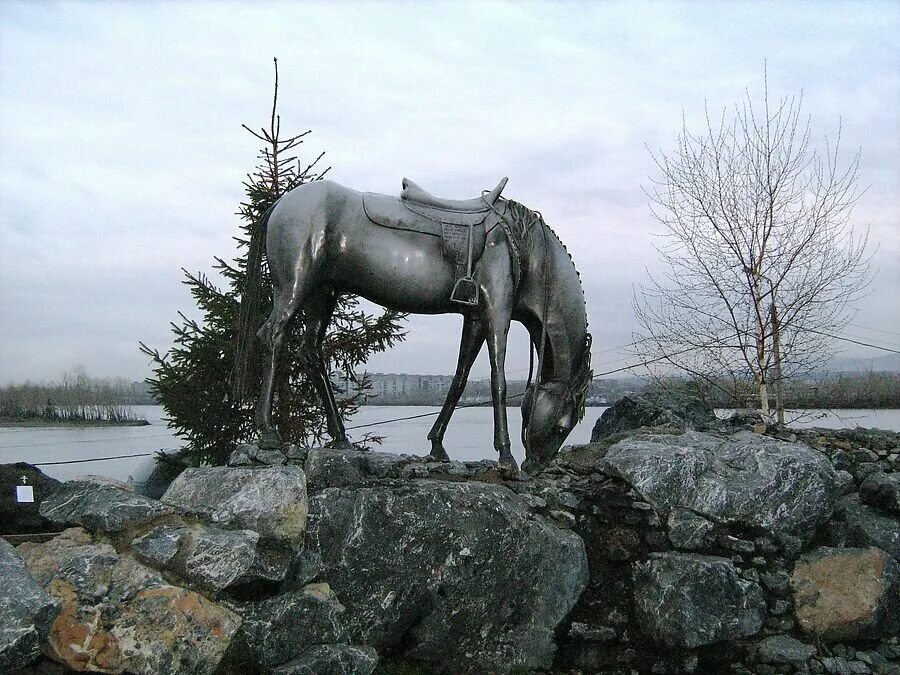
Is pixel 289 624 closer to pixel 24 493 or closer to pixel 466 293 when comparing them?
pixel 24 493

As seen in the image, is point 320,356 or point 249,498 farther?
point 320,356

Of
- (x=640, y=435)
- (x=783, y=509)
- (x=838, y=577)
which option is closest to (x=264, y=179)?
(x=640, y=435)

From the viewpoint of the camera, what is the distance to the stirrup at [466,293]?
5449mm

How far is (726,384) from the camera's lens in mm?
10141

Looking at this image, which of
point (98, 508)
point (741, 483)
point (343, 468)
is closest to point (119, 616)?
point (98, 508)

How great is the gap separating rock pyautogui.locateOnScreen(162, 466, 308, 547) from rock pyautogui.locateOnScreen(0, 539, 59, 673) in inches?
35.8

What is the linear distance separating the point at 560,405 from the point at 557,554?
1.40m

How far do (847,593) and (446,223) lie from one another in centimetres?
384

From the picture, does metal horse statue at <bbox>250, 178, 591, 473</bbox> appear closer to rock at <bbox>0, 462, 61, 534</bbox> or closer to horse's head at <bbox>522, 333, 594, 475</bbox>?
horse's head at <bbox>522, 333, 594, 475</bbox>

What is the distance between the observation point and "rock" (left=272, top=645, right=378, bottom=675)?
13.3ft

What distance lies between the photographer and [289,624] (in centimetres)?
423

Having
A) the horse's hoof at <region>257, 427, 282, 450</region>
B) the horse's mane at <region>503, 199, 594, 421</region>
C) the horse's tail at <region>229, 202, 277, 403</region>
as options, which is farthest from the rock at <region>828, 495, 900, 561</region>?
the horse's tail at <region>229, 202, 277, 403</region>

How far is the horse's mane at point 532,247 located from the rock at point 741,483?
76 centimetres

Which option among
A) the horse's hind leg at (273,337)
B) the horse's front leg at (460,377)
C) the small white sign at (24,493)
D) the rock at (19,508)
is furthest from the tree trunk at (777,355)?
the small white sign at (24,493)
